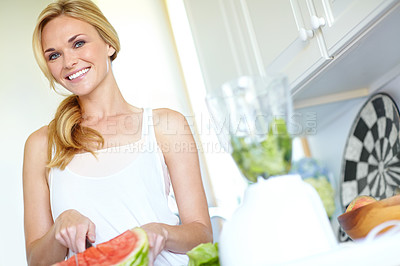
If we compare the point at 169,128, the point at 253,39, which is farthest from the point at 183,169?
the point at 253,39

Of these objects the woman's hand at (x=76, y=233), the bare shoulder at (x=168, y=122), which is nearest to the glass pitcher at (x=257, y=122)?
the woman's hand at (x=76, y=233)

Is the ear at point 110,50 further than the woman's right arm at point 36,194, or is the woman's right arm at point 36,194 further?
the ear at point 110,50

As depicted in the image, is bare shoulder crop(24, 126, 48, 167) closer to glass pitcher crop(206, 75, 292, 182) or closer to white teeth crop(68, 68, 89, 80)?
white teeth crop(68, 68, 89, 80)

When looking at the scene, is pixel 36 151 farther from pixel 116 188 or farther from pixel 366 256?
pixel 366 256

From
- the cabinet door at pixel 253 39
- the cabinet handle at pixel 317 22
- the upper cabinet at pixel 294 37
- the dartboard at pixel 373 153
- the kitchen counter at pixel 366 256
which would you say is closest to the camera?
the kitchen counter at pixel 366 256

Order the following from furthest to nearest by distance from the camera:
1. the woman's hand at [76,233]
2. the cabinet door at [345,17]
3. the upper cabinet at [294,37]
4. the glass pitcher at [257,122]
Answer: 1. the upper cabinet at [294,37]
2. the cabinet door at [345,17]
3. the woman's hand at [76,233]
4. the glass pitcher at [257,122]

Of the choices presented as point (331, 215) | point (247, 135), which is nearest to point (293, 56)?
point (331, 215)

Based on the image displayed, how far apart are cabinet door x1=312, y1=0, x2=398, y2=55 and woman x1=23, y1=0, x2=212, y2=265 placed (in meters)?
0.43

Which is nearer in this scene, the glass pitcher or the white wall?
the glass pitcher

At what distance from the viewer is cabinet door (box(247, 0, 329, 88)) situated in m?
1.37

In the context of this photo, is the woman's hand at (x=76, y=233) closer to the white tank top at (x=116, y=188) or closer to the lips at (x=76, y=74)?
the white tank top at (x=116, y=188)

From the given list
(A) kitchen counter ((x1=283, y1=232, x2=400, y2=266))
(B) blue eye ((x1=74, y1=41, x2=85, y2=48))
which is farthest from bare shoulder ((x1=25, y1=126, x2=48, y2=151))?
(A) kitchen counter ((x1=283, y1=232, x2=400, y2=266))

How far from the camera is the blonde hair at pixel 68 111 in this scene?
130cm

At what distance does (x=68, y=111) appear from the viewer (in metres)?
1.39
